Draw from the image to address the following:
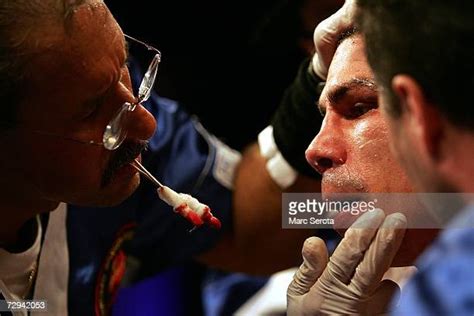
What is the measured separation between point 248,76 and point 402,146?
1.23 m

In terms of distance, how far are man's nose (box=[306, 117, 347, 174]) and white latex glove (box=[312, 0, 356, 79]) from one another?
12cm

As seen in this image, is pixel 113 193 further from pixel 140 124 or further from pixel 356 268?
pixel 356 268

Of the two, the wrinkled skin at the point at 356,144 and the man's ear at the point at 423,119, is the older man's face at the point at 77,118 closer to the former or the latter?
the wrinkled skin at the point at 356,144

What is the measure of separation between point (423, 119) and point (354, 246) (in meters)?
0.33

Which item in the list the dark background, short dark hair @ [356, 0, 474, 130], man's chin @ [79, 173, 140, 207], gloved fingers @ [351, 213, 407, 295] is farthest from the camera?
the dark background

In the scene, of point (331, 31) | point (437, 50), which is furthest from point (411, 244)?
point (437, 50)

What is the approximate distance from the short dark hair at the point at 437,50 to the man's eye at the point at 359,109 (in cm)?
31

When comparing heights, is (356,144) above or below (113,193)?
above

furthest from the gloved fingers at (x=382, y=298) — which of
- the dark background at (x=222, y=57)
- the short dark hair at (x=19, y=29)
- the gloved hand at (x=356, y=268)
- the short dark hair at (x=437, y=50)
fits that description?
the dark background at (x=222, y=57)

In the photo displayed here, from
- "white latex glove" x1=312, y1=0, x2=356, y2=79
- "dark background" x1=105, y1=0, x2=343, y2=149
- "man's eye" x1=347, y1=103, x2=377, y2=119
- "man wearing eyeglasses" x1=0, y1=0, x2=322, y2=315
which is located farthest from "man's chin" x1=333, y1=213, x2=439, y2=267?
"dark background" x1=105, y1=0, x2=343, y2=149

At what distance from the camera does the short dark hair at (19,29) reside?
44.5 inches

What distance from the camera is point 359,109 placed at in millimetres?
1135

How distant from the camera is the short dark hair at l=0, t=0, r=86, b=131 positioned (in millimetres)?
1131

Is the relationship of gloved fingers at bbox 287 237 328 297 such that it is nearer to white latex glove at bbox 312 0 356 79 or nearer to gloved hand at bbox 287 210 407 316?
gloved hand at bbox 287 210 407 316
